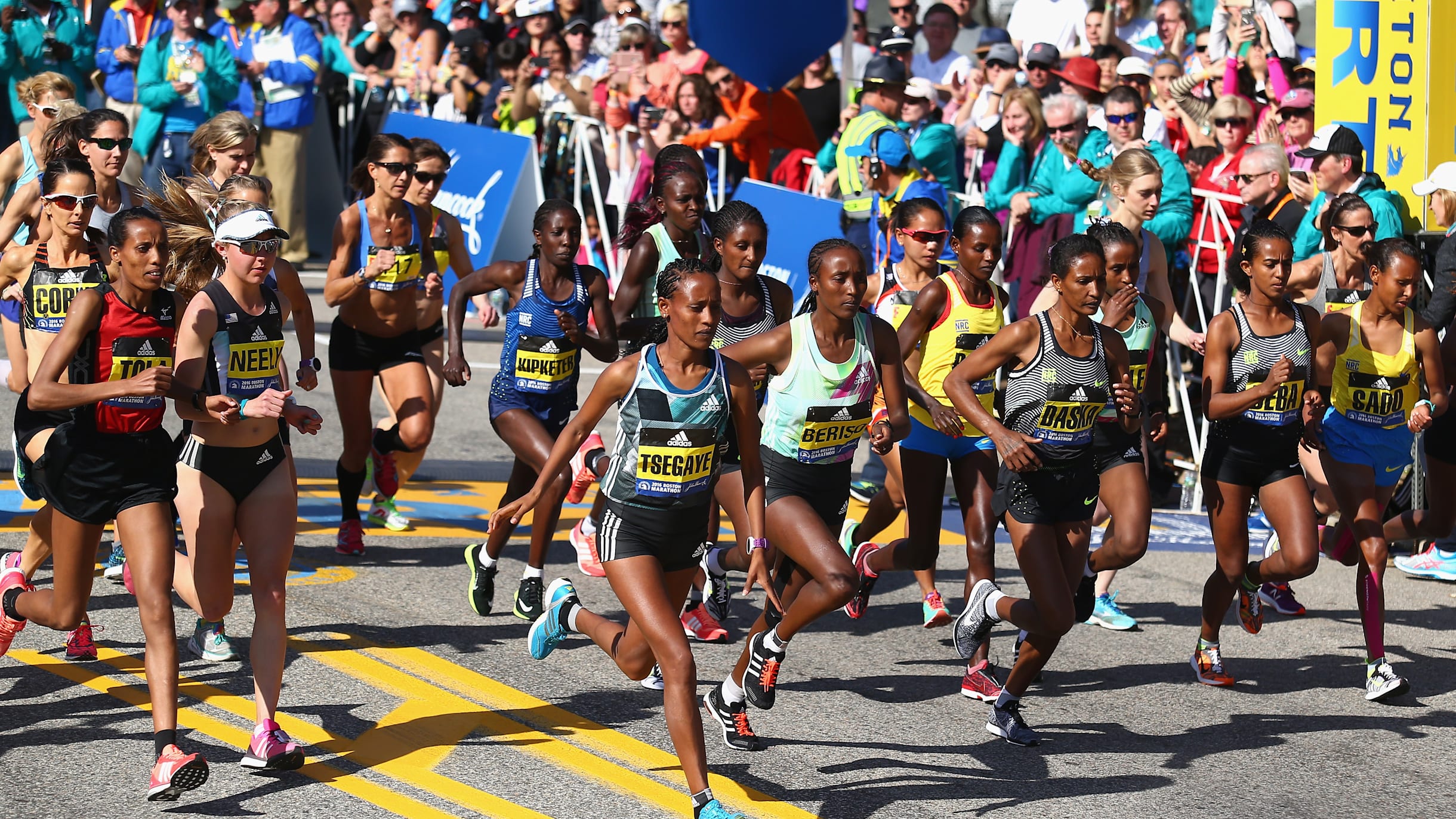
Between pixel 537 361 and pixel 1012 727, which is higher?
pixel 537 361

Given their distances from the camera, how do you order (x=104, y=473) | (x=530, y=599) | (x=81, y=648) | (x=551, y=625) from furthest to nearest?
(x=530, y=599)
(x=81, y=648)
(x=551, y=625)
(x=104, y=473)

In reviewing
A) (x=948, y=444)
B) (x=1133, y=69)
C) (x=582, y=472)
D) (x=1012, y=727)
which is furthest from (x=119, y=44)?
(x=1012, y=727)

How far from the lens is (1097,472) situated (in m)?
7.19

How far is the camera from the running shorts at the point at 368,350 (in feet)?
29.9

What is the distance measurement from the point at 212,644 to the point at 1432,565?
6401 millimetres

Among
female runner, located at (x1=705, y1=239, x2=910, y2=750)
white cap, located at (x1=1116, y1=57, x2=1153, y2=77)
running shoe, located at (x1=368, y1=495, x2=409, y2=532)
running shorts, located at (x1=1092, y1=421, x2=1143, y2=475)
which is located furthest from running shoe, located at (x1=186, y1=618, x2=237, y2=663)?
white cap, located at (x1=1116, y1=57, x2=1153, y2=77)

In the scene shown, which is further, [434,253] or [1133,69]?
[1133,69]

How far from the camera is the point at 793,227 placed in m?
12.8

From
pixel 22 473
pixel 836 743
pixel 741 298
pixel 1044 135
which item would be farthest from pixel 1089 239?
pixel 1044 135

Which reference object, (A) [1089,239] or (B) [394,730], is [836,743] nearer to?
(B) [394,730]

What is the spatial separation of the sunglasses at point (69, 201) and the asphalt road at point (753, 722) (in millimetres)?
1843

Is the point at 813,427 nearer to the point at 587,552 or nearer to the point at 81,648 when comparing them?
the point at 587,552

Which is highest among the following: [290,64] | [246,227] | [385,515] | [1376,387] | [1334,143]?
[290,64]

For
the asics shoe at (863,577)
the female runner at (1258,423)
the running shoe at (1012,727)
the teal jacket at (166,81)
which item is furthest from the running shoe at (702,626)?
the teal jacket at (166,81)
